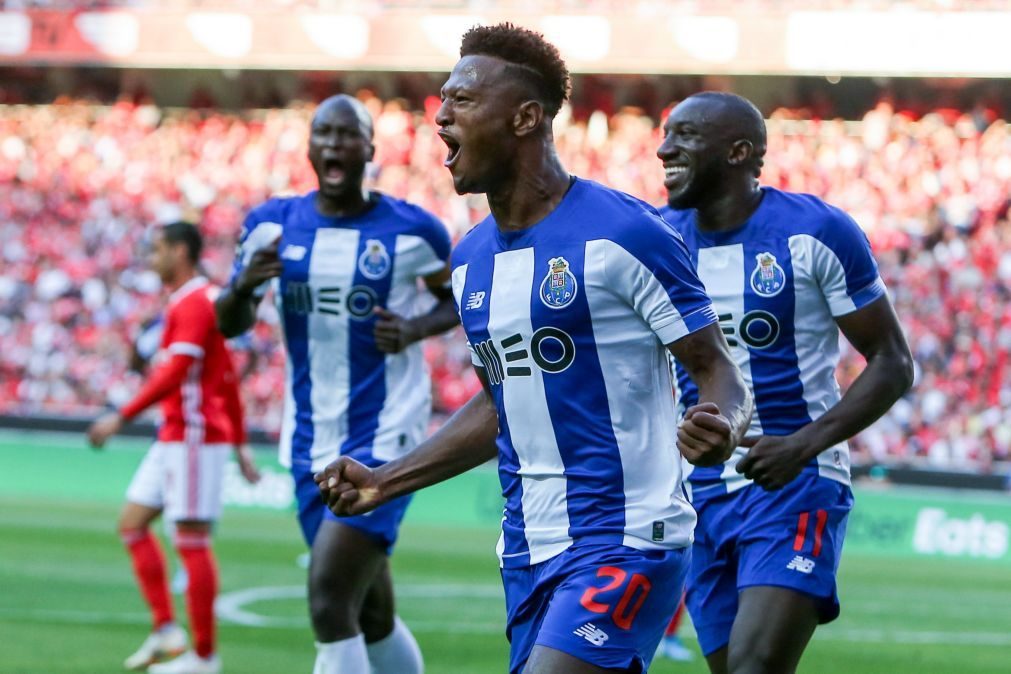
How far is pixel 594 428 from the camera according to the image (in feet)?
14.4

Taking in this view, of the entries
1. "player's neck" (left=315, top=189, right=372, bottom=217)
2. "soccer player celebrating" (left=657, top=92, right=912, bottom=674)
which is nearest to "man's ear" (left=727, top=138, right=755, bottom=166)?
"soccer player celebrating" (left=657, top=92, right=912, bottom=674)

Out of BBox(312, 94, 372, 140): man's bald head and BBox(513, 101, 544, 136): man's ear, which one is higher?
BBox(312, 94, 372, 140): man's bald head

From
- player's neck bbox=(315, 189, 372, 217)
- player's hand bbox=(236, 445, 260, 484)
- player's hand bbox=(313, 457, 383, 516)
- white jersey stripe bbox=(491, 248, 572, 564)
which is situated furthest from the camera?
player's hand bbox=(236, 445, 260, 484)

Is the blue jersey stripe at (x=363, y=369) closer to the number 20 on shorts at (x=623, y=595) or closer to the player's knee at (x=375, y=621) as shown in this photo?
the player's knee at (x=375, y=621)

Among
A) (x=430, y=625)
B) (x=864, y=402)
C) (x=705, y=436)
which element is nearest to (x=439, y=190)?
(x=430, y=625)

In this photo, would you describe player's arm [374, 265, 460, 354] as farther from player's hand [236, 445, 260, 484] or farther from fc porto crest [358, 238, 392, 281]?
player's hand [236, 445, 260, 484]

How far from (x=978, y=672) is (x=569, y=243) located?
705 cm

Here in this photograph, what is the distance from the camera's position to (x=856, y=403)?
18.2 ft

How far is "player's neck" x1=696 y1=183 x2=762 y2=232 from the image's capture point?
5.93 meters

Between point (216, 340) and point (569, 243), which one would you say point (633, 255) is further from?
point (216, 340)

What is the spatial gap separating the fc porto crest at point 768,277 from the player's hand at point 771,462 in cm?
65

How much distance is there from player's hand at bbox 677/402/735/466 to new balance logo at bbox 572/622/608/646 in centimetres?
63

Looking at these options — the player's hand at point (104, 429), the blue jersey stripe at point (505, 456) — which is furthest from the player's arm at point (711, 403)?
the player's hand at point (104, 429)

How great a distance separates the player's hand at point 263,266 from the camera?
22.7ft
